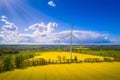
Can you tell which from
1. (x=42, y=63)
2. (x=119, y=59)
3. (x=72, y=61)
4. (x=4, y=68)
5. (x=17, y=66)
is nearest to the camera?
(x=4, y=68)

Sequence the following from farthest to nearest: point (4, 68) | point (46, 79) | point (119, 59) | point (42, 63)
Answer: point (119, 59) < point (42, 63) < point (4, 68) < point (46, 79)

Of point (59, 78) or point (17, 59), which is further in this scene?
point (17, 59)

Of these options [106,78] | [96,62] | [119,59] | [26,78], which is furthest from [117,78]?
[119,59]

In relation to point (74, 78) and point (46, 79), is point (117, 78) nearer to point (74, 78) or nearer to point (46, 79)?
point (74, 78)

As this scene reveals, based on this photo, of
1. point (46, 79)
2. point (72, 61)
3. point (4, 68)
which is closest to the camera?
point (46, 79)

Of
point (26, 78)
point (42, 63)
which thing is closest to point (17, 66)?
point (42, 63)

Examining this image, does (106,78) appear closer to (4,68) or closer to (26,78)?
(26,78)

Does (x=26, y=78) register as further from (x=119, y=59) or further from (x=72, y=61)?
(x=119, y=59)

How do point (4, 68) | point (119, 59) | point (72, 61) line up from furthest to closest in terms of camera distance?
point (119, 59) → point (72, 61) → point (4, 68)

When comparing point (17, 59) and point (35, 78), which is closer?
point (35, 78)
